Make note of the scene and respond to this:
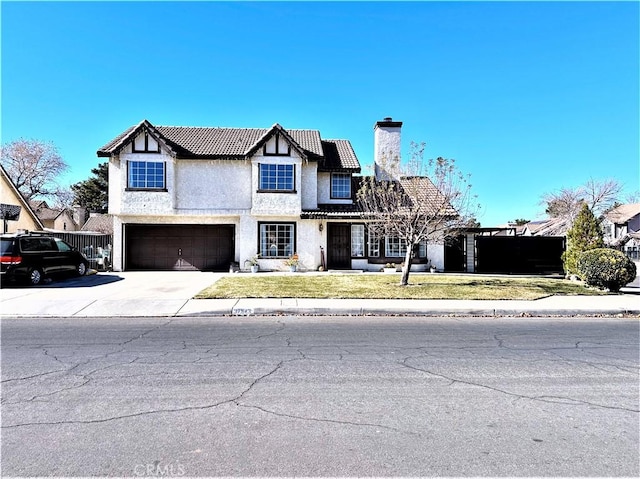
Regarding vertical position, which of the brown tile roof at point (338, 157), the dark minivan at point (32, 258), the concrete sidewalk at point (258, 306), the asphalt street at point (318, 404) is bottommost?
the asphalt street at point (318, 404)

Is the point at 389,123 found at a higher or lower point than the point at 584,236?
higher

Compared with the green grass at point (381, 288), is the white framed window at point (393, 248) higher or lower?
higher

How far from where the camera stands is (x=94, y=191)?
48469 millimetres

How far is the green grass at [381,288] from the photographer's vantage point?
12.2m

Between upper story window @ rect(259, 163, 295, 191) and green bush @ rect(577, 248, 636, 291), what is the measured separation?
1257 centimetres

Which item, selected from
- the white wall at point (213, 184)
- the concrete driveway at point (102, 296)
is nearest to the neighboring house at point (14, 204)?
the white wall at point (213, 184)

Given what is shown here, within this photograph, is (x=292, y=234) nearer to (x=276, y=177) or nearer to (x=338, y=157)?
(x=276, y=177)

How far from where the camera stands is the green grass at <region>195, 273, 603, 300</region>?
12.2 m

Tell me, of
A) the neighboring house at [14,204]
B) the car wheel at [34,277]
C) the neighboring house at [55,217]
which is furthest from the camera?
the neighboring house at [55,217]

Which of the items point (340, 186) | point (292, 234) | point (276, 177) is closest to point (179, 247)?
point (292, 234)

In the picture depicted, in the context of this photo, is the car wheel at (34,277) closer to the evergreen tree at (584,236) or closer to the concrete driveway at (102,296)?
the concrete driveway at (102,296)

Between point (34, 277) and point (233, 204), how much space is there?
8609 millimetres

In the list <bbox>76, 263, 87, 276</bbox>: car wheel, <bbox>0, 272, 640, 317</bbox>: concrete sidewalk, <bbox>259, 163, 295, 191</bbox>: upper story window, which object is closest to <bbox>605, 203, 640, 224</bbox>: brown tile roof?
<bbox>0, 272, 640, 317</bbox>: concrete sidewalk

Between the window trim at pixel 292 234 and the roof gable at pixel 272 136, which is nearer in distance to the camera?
the roof gable at pixel 272 136
